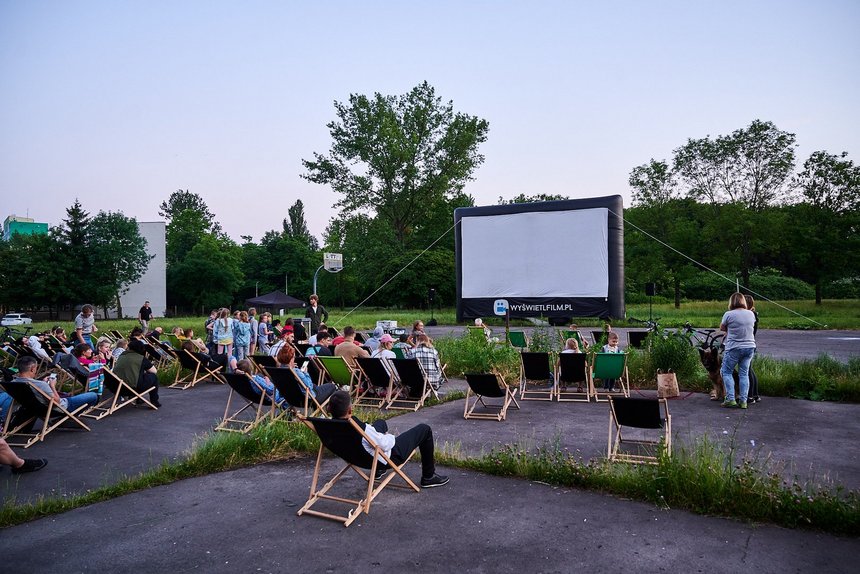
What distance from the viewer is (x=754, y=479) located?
4.05m

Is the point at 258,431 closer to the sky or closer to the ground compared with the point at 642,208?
closer to the ground

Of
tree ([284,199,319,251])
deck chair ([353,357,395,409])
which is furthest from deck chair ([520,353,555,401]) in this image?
tree ([284,199,319,251])

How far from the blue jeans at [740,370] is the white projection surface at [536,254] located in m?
9.35

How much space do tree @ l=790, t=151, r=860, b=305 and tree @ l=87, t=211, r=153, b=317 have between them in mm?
46644

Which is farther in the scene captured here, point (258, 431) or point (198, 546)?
point (258, 431)

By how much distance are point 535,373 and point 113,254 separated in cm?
4545

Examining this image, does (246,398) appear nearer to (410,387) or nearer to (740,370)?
(410,387)

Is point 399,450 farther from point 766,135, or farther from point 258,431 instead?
point 766,135

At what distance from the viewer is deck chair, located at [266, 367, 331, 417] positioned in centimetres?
650

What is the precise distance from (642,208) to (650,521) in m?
35.5

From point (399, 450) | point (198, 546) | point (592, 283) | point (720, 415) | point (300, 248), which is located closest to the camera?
point (198, 546)

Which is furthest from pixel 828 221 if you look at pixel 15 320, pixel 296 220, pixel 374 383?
pixel 296 220

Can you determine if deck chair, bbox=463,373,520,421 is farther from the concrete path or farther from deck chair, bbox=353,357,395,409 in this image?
the concrete path

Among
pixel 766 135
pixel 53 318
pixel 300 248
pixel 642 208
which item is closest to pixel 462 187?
pixel 642 208
